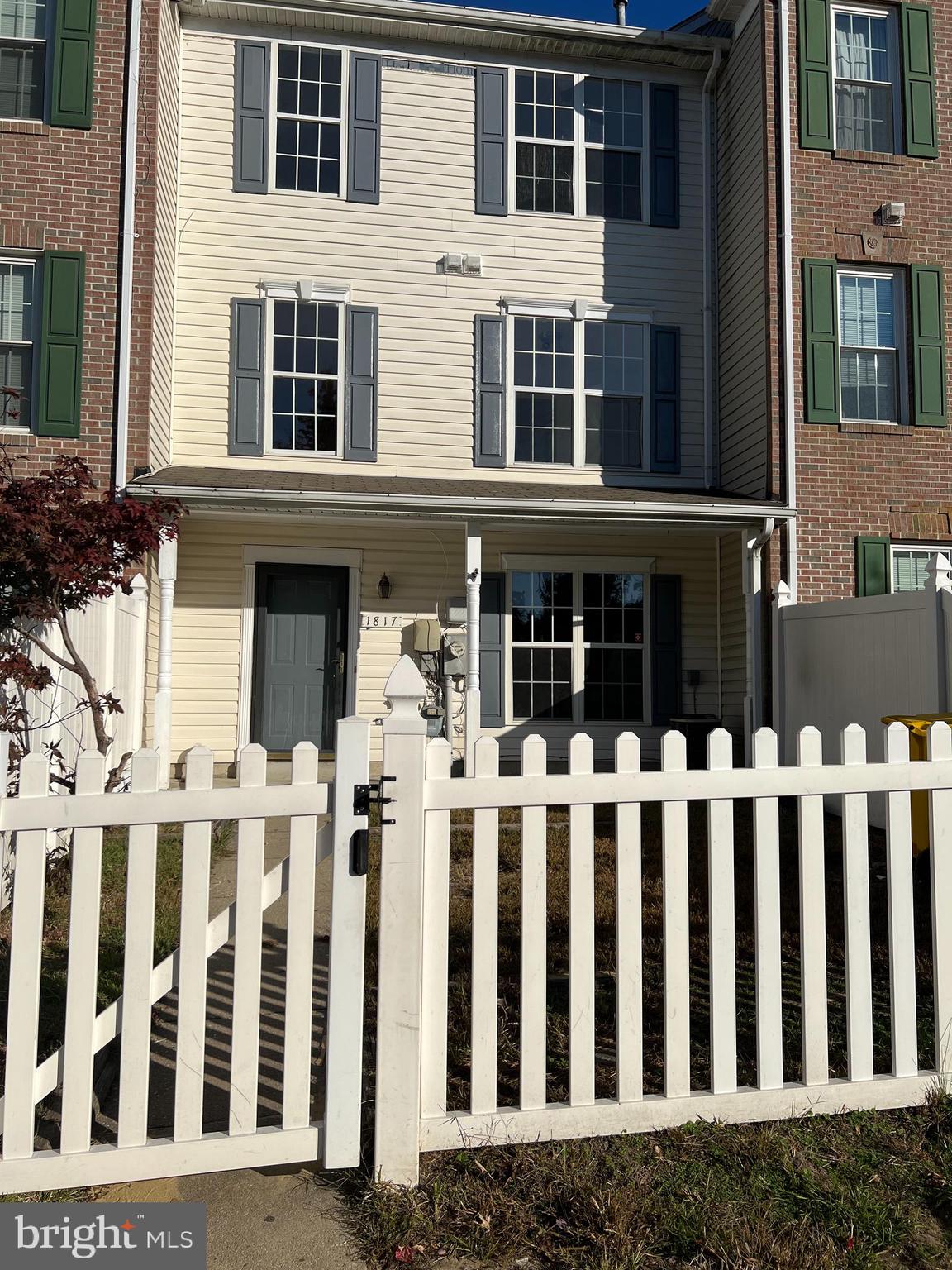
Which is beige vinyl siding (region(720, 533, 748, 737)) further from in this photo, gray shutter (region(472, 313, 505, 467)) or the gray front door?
the gray front door

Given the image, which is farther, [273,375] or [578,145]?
[578,145]

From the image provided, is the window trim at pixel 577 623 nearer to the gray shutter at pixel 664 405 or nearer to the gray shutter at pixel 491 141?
the gray shutter at pixel 664 405

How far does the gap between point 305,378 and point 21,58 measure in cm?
398

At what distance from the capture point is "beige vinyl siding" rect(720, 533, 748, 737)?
10.2 meters

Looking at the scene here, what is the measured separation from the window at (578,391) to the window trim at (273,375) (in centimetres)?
196

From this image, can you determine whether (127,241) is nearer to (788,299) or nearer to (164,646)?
(164,646)

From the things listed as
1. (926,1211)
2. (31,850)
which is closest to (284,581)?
(31,850)

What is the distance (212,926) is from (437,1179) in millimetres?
906

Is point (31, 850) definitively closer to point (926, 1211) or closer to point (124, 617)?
point (926, 1211)

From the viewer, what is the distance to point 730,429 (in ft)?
34.8

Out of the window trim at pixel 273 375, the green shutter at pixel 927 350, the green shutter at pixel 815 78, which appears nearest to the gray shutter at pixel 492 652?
the window trim at pixel 273 375

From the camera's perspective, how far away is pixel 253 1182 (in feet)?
8.06

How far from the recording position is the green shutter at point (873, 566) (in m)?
9.63

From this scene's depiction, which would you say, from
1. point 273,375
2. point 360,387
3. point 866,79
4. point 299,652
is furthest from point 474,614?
point 866,79
